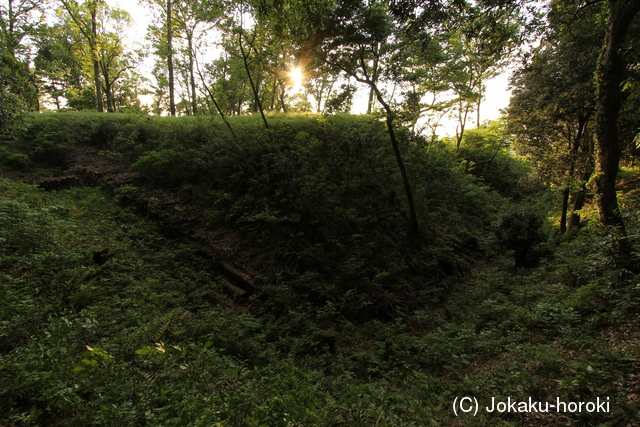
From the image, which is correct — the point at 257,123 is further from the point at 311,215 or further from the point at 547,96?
the point at 547,96

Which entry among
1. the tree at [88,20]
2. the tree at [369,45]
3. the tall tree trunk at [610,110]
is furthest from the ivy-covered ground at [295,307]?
the tree at [88,20]

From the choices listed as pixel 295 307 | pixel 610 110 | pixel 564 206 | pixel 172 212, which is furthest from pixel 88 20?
pixel 564 206

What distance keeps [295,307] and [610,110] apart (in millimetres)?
8629

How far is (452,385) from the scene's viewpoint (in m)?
4.49

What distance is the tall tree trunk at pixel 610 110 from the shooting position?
5.64 metres

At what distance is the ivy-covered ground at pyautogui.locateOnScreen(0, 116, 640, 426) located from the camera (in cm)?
303

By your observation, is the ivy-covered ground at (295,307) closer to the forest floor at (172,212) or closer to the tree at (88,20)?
the forest floor at (172,212)

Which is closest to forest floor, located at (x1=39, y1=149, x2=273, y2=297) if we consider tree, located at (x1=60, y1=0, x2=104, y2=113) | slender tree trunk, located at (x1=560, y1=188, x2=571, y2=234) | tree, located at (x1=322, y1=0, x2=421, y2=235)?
tree, located at (x1=322, y1=0, x2=421, y2=235)

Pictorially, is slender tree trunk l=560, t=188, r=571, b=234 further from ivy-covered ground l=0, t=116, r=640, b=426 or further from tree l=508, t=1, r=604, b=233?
ivy-covered ground l=0, t=116, r=640, b=426

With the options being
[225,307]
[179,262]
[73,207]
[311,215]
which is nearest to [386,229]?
[311,215]

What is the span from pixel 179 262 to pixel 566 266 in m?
11.1

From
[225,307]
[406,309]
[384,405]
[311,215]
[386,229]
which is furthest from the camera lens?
[386,229]

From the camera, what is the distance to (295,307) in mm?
7477

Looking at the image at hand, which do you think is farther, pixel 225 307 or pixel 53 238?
pixel 225 307
